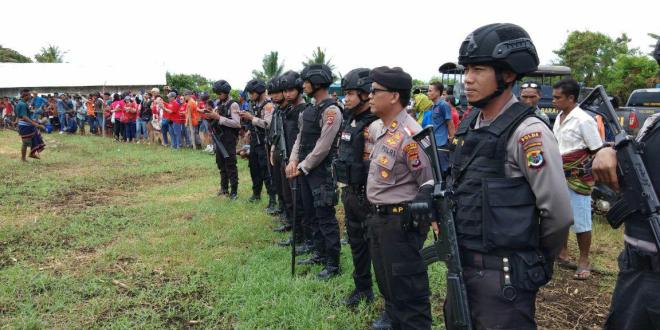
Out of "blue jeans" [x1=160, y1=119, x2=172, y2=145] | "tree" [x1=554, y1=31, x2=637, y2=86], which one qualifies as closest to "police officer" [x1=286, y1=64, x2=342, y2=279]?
"blue jeans" [x1=160, y1=119, x2=172, y2=145]

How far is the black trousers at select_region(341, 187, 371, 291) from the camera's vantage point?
11.4ft

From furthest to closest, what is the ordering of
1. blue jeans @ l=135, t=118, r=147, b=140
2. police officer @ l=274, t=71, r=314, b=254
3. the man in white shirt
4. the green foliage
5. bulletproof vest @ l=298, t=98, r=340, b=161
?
the green foliage
blue jeans @ l=135, t=118, r=147, b=140
police officer @ l=274, t=71, r=314, b=254
bulletproof vest @ l=298, t=98, r=340, b=161
the man in white shirt

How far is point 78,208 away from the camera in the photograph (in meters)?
7.54

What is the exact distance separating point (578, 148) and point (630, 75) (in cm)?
2443

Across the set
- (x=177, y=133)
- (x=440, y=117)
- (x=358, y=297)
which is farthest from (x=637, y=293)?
(x=177, y=133)

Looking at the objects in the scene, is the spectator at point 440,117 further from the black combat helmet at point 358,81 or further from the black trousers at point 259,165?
the black combat helmet at point 358,81

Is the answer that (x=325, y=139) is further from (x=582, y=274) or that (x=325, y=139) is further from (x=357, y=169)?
(x=582, y=274)

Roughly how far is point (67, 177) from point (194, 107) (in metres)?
4.54

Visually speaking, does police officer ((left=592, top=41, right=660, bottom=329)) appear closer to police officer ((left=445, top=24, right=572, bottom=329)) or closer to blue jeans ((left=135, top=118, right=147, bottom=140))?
police officer ((left=445, top=24, right=572, bottom=329))

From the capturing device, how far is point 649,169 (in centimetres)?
212

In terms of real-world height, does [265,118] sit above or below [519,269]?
above

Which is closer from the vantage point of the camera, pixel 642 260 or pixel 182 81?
pixel 642 260

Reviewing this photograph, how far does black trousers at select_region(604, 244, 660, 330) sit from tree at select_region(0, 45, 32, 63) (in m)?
60.2

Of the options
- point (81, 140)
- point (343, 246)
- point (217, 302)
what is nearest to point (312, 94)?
point (343, 246)
